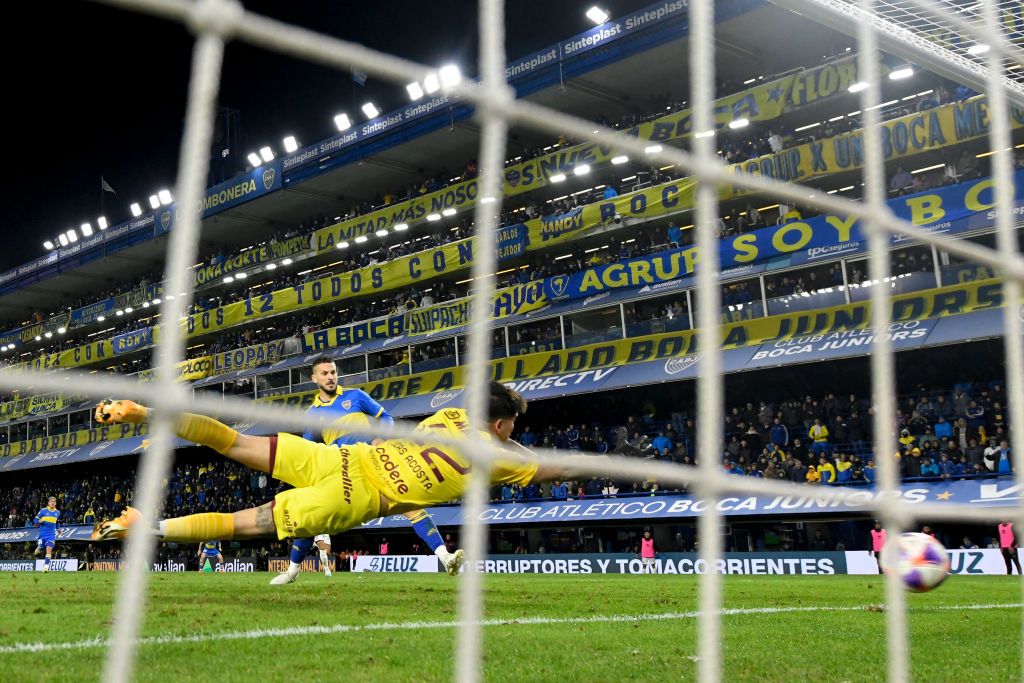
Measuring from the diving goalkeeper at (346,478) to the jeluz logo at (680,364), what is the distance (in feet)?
58.5

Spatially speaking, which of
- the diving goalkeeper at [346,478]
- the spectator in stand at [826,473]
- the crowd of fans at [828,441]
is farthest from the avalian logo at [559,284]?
the diving goalkeeper at [346,478]

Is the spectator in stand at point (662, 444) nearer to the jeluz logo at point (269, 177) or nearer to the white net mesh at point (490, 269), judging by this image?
the jeluz logo at point (269, 177)

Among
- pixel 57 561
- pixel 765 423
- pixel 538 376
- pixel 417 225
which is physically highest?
pixel 417 225

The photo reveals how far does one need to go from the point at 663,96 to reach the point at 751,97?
15.1ft

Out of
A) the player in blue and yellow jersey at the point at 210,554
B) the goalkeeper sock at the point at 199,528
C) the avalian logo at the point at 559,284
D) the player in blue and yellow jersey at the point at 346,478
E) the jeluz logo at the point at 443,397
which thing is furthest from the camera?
the jeluz logo at the point at 443,397

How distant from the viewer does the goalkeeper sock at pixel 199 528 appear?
19.4 ft

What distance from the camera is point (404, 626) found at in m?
6.53

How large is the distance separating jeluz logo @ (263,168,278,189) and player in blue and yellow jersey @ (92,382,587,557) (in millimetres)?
30413

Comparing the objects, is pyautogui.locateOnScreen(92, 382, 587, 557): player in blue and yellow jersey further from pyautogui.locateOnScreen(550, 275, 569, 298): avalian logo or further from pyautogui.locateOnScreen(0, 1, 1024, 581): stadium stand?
pyautogui.locateOnScreen(550, 275, 569, 298): avalian logo

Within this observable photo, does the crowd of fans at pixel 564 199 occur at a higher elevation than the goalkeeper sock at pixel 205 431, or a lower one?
higher

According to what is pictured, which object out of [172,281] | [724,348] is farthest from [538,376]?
[172,281]

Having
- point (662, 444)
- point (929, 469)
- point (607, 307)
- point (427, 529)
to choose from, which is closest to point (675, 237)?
point (607, 307)

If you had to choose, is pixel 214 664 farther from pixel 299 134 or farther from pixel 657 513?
pixel 299 134

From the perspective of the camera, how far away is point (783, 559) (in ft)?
63.8
